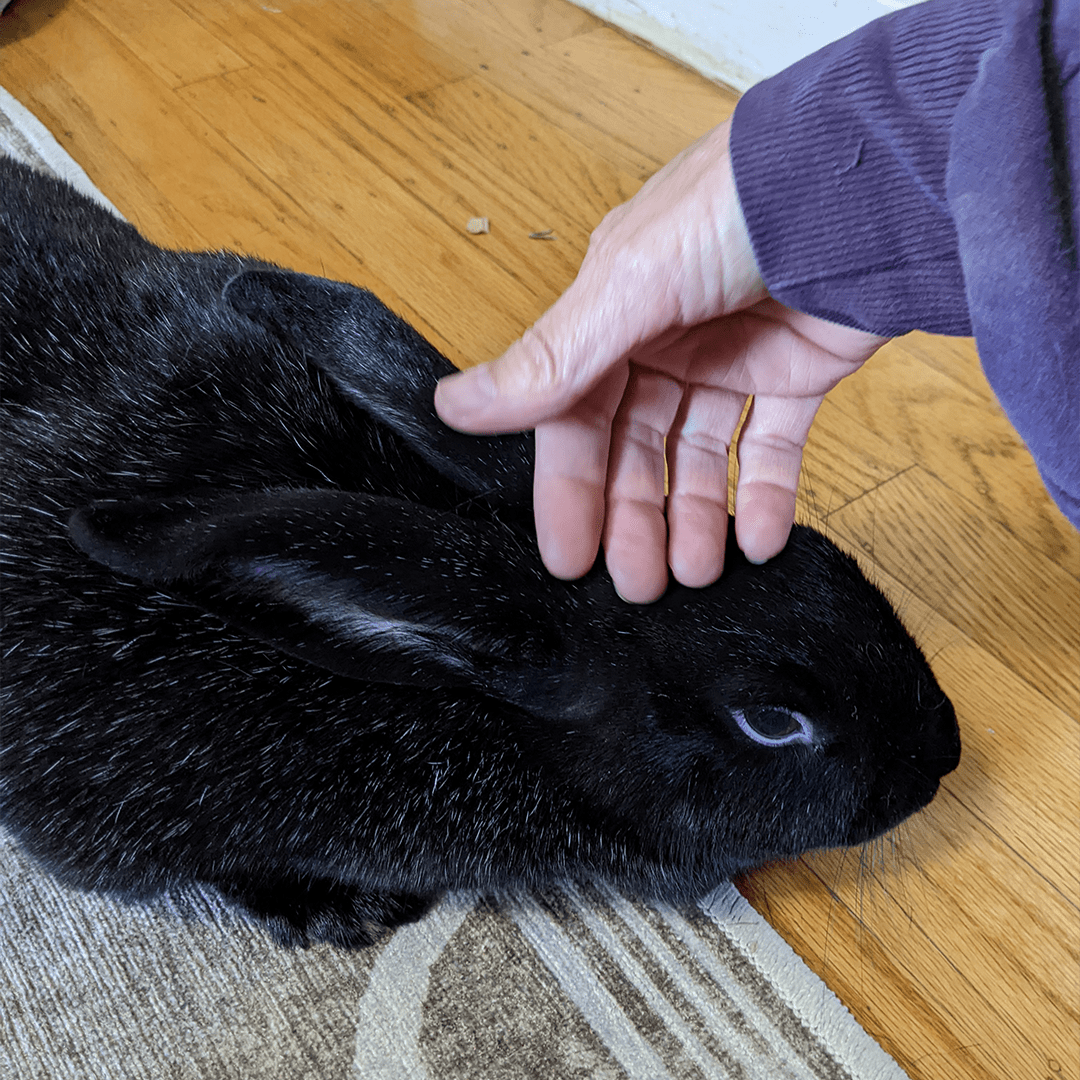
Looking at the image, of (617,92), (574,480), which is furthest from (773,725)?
(617,92)

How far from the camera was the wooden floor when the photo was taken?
1127 mm

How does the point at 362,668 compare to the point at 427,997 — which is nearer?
the point at 362,668

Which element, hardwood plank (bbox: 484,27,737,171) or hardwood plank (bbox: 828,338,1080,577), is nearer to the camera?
hardwood plank (bbox: 828,338,1080,577)

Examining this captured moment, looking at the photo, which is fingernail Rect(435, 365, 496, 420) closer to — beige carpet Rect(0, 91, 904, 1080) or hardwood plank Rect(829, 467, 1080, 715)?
beige carpet Rect(0, 91, 904, 1080)

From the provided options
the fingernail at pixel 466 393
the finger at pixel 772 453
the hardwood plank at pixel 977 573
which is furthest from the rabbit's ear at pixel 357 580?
the hardwood plank at pixel 977 573

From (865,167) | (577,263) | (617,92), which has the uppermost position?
(865,167)

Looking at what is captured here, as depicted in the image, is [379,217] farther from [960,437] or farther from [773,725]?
[773,725]

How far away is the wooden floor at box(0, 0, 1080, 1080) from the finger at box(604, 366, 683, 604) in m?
0.39

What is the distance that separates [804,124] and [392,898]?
91cm

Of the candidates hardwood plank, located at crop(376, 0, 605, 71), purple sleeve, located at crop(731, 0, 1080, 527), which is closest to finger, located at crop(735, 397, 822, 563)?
purple sleeve, located at crop(731, 0, 1080, 527)

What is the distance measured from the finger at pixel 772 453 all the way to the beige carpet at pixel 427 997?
1.51 feet

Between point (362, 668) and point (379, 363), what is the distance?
33 centimetres

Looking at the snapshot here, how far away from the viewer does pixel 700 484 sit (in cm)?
120

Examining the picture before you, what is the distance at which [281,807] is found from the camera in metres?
0.96
